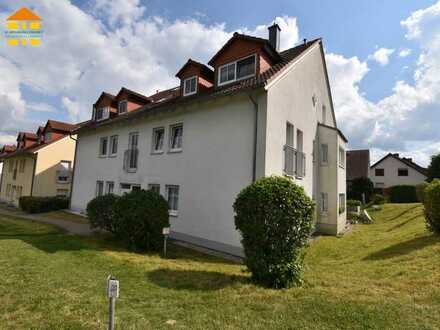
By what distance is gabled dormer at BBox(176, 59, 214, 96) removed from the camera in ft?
42.6

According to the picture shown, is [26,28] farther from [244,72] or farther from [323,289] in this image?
[323,289]

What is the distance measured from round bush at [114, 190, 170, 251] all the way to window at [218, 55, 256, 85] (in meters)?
6.51

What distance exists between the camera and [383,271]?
6.71m

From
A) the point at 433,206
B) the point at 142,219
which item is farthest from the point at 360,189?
the point at 142,219

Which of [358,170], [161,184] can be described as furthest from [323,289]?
[358,170]

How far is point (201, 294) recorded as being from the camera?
5.03m

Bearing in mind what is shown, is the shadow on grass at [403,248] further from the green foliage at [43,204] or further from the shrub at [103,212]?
the green foliage at [43,204]

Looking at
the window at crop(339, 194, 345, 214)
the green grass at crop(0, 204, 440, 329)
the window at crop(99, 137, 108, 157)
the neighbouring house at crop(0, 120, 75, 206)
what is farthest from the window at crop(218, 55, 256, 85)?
the neighbouring house at crop(0, 120, 75, 206)

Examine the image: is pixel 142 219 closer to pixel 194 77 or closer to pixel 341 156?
pixel 194 77

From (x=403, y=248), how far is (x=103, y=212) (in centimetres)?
1128

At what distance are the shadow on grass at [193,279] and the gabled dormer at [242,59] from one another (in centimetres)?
829

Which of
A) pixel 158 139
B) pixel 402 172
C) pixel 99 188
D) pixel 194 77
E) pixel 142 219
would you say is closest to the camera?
A: pixel 142 219

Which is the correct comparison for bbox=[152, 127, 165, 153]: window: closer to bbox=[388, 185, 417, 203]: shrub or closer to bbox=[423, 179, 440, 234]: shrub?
bbox=[423, 179, 440, 234]: shrub

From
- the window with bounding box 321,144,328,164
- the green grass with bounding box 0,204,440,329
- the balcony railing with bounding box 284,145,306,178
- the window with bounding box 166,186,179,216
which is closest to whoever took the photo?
the green grass with bounding box 0,204,440,329
